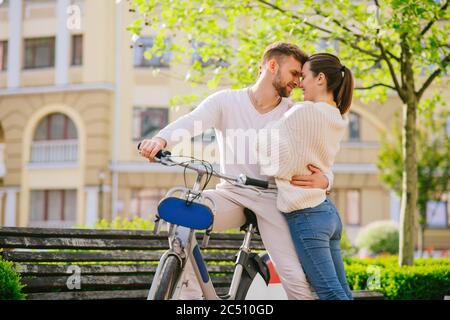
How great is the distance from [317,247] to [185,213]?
0.78m

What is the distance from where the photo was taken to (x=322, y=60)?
4008mm

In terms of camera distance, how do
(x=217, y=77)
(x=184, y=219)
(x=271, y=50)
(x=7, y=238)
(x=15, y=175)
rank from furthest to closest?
(x=15, y=175) → (x=217, y=77) → (x=7, y=238) → (x=271, y=50) → (x=184, y=219)

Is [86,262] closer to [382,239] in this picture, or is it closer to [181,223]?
[181,223]

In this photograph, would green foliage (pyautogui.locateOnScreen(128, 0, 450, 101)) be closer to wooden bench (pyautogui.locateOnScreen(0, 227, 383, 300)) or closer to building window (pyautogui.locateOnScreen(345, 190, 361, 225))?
wooden bench (pyautogui.locateOnScreen(0, 227, 383, 300))

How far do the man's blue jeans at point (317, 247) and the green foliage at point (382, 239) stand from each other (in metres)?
15.1

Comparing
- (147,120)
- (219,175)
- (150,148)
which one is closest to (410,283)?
(219,175)

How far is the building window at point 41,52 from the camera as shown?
2862cm

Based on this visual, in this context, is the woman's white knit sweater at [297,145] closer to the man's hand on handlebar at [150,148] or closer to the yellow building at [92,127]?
the man's hand on handlebar at [150,148]

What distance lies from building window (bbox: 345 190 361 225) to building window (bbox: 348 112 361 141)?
211cm

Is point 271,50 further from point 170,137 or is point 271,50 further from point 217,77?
point 217,77

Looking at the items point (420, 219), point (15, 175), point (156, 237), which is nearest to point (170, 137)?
point (156, 237)

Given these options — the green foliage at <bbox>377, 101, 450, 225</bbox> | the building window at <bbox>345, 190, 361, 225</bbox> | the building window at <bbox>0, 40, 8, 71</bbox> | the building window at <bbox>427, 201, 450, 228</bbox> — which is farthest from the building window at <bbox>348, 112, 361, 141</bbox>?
the building window at <bbox>0, 40, 8, 71</bbox>

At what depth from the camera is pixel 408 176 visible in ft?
28.4

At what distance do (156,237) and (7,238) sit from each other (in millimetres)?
1356
